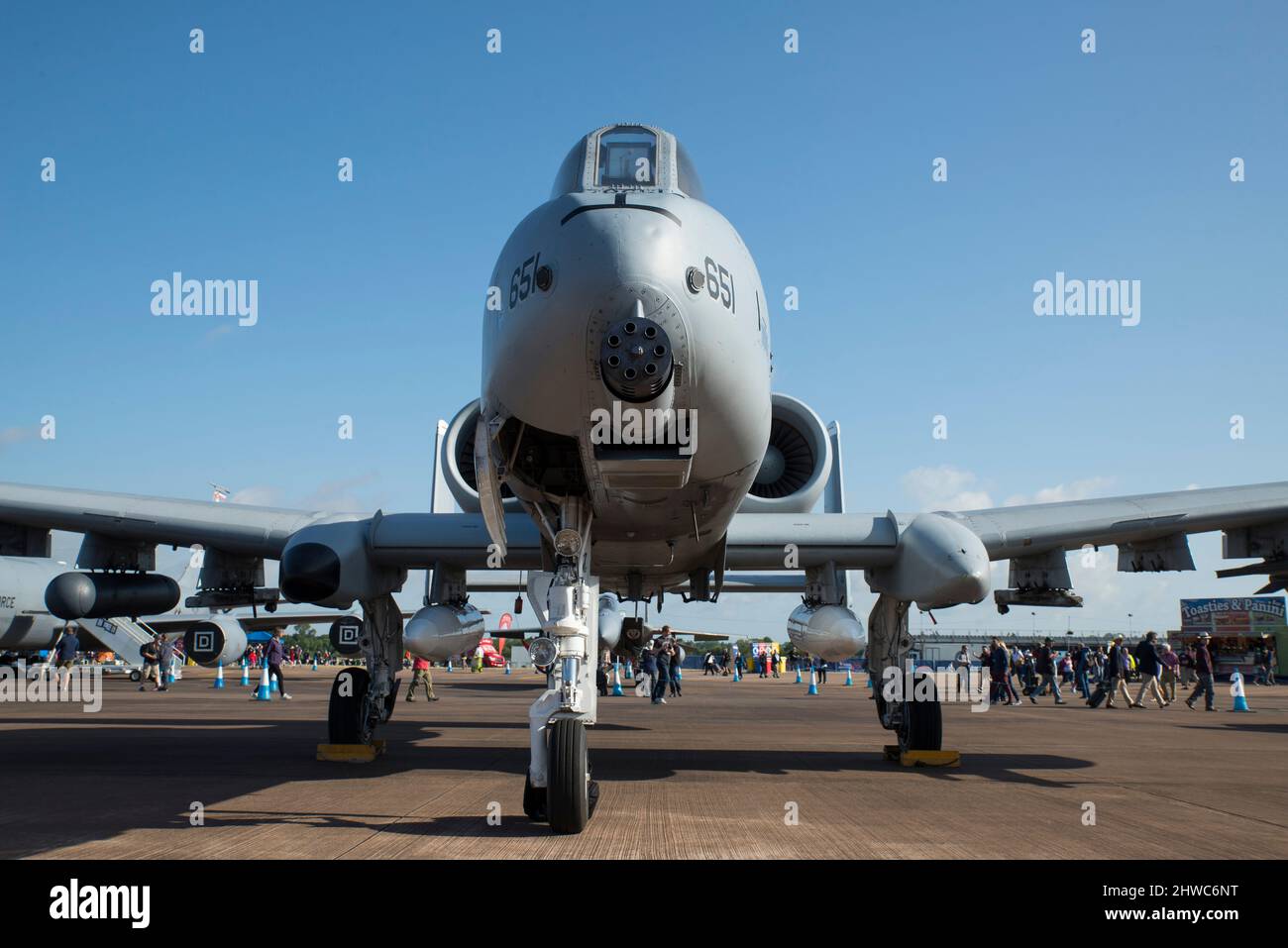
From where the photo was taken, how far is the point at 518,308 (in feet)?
16.6

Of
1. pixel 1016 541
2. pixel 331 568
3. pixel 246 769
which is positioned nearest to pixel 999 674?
pixel 1016 541

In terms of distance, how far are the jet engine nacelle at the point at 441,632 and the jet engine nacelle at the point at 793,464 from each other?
130 inches

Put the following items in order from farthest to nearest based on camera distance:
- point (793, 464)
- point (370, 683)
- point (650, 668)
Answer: point (650, 668)
point (793, 464)
point (370, 683)

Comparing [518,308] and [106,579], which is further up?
[518,308]

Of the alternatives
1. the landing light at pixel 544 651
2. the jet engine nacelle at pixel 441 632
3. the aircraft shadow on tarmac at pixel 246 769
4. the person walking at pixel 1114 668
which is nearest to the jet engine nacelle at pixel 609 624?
the aircraft shadow on tarmac at pixel 246 769

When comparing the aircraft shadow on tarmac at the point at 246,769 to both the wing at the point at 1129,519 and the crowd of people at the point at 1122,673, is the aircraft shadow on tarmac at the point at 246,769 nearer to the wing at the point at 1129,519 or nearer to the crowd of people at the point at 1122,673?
the wing at the point at 1129,519

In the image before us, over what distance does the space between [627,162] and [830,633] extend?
5.52m

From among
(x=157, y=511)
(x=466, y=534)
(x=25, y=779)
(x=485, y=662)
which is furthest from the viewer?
(x=485, y=662)

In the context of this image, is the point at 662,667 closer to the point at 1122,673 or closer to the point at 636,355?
the point at 1122,673

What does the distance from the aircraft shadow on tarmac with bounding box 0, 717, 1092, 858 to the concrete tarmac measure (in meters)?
0.04

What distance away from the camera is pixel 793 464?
1091 centimetres

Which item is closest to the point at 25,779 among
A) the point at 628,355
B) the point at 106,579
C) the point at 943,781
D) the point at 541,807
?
the point at 106,579
